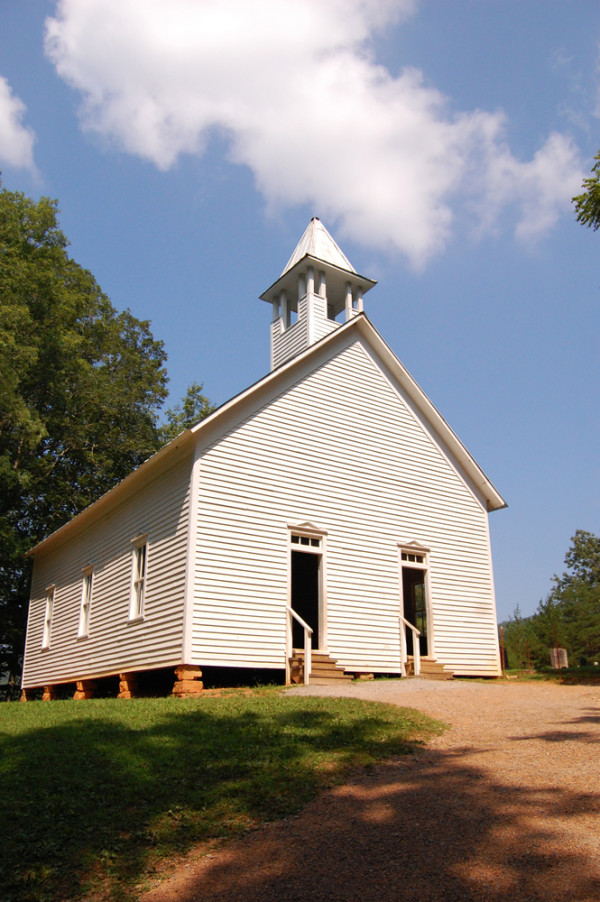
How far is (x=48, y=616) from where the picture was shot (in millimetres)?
23984

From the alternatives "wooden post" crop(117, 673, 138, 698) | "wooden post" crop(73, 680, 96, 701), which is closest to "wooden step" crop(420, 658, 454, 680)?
"wooden post" crop(117, 673, 138, 698)

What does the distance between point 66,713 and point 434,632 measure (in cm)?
951

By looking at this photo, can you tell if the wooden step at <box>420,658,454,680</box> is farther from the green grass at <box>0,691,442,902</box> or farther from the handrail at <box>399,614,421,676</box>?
the green grass at <box>0,691,442,902</box>

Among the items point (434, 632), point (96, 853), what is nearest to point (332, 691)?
point (434, 632)

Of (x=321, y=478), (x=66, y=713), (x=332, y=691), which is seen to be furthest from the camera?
(x=321, y=478)

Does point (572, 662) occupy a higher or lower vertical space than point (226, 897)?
higher

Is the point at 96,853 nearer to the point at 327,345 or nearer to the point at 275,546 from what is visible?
the point at 275,546

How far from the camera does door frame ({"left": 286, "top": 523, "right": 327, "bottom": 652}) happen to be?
53.2 ft

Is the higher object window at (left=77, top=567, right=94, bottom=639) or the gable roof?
the gable roof

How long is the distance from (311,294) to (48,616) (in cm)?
1266

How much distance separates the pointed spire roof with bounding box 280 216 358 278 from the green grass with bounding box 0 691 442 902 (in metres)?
15.1

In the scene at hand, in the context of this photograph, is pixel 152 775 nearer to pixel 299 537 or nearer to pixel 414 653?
pixel 299 537

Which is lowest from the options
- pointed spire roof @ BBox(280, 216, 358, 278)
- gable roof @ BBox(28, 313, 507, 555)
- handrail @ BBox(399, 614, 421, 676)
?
handrail @ BBox(399, 614, 421, 676)

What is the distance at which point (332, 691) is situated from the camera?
1334 cm
